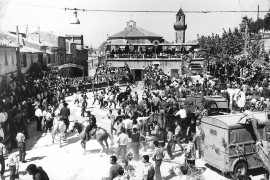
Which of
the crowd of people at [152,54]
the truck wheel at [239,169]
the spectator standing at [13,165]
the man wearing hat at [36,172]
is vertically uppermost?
the crowd of people at [152,54]

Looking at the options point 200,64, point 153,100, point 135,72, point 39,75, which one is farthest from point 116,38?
point 153,100

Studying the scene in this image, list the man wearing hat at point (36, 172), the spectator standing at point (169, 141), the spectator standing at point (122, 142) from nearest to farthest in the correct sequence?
the man wearing hat at point (36, 172) < the spectator standing at point (122, 142) < the spectator standing at point (169, 141)

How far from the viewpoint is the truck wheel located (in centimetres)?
1105

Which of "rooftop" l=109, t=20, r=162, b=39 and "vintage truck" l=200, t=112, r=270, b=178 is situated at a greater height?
"rooftop" l=109, t=20, r=162, b=39

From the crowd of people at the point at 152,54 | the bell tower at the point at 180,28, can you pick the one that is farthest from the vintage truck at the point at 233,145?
the bell tower at the point at 180,28

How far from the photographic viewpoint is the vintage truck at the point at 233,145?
1105 centimetres

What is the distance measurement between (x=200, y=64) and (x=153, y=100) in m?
32.3

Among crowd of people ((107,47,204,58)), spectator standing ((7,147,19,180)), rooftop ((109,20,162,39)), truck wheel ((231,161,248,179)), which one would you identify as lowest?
truck wheel ((231,161,248,179))

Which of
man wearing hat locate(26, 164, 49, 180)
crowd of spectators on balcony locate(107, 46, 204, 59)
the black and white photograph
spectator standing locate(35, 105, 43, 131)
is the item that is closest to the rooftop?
crowd of spectators on balcony locate(107, 46, 204, 59)

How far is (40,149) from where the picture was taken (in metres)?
15.0

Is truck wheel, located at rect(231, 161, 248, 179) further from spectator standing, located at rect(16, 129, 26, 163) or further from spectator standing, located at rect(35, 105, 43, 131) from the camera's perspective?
spectator standing, located at rect(35, 105, 43, 131)

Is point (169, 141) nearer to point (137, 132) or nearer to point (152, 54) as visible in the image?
point (137, 132)

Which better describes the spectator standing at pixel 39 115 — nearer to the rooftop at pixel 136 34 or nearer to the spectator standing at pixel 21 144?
the spectator standing at pixel 21 144

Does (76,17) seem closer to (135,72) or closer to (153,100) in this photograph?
(153,100)
